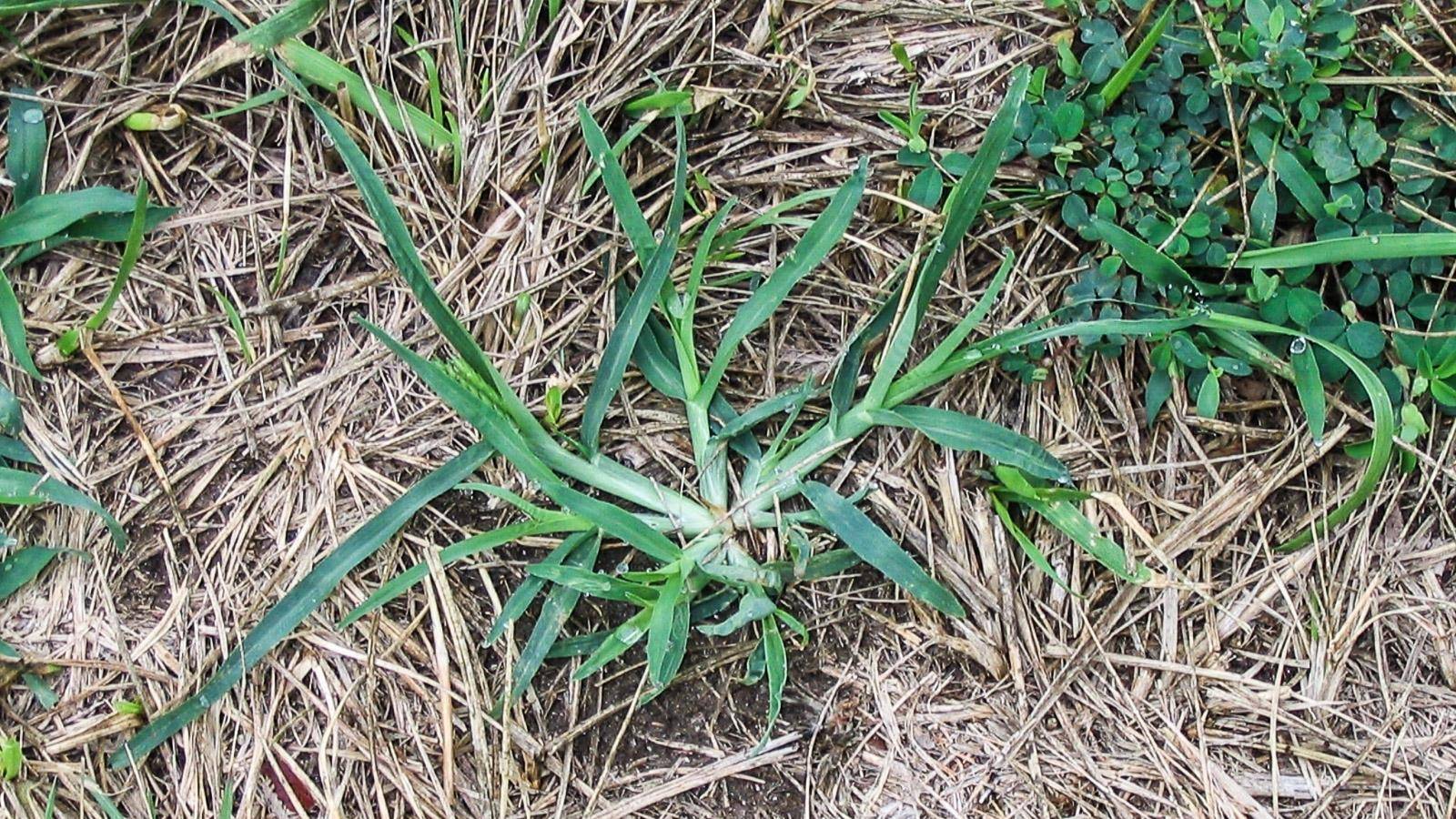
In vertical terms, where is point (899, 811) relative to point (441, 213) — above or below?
below

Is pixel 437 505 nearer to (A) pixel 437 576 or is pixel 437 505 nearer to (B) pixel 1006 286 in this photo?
(A) pixel 437 576

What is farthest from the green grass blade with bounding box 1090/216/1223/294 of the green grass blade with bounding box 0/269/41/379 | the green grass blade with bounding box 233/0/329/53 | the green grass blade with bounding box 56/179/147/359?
the green grass blade with bounding box 0/269/41/379

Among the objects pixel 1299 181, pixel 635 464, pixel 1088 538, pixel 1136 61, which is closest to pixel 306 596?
pixel 635 464

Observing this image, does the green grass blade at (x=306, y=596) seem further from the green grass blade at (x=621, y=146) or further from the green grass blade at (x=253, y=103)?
the green grass blade at (x=253, y=103)

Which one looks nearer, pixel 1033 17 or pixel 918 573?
pixel 918 573

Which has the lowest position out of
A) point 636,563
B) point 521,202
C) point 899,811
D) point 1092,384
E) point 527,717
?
point 899,811

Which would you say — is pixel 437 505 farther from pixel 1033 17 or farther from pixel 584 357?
pixel 1033 17

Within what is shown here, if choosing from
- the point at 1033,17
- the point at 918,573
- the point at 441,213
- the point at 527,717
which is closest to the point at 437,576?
the point at 527,717
